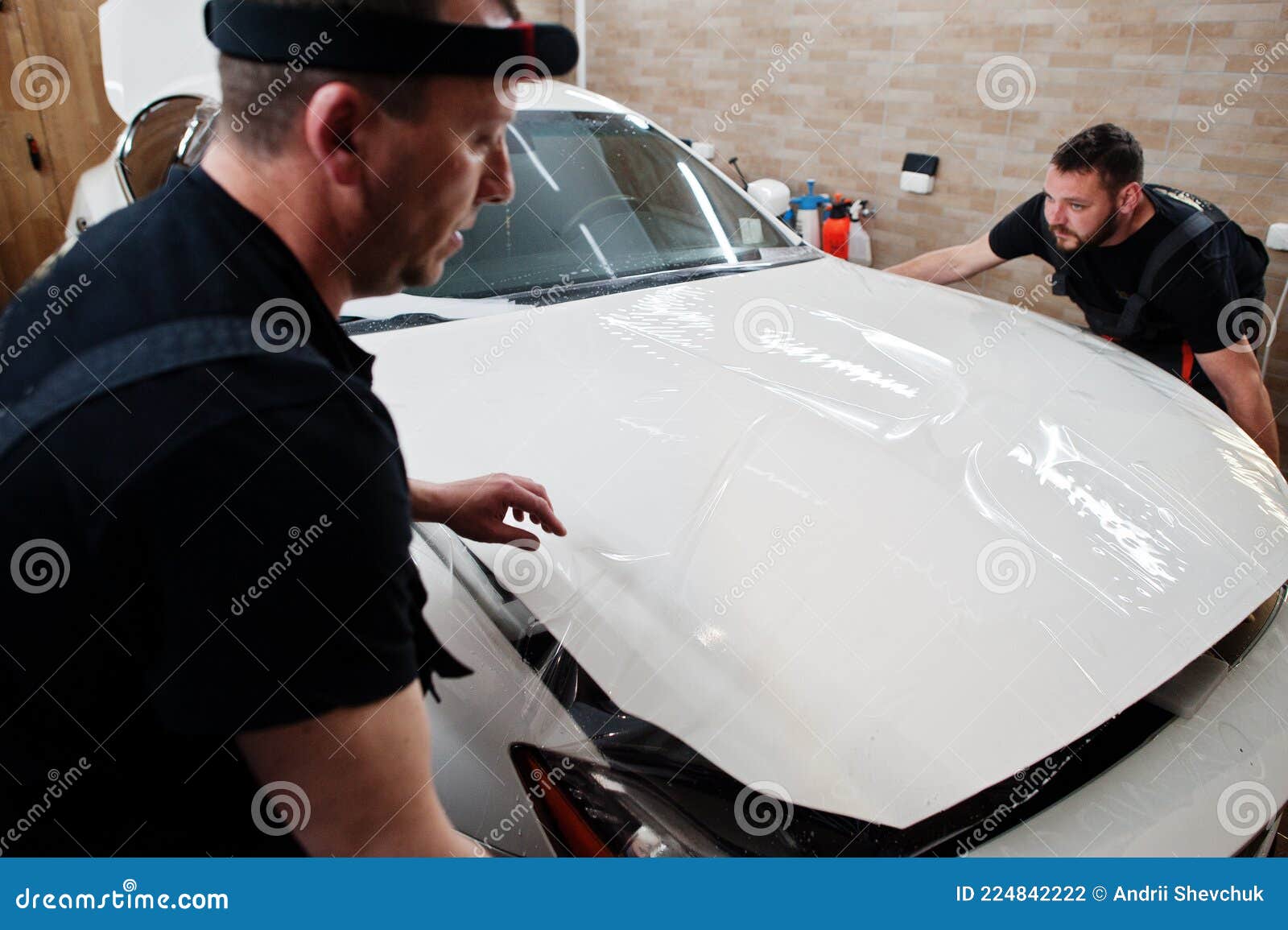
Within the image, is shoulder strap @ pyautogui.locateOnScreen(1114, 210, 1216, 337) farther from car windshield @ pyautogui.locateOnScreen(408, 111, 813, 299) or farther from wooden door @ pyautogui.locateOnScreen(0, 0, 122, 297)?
wooden door @ pyautogui.locateOnScreen(0, 0, 122, 297)

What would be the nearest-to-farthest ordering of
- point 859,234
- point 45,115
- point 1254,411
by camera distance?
point 1254,411 → point 859,234 → point 45,115

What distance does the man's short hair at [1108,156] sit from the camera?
7.00 feet

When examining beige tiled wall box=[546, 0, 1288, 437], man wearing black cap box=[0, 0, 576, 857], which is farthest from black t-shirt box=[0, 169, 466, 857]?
beige tiled wall box=[546, 0, 1288, 437]

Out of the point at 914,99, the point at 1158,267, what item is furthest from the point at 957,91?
the point at 1158,267

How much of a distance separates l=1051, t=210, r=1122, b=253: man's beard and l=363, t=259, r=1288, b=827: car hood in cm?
72

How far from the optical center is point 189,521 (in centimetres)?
A: 54

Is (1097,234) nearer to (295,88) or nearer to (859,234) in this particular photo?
(859,234)

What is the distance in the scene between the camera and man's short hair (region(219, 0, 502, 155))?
58 cm

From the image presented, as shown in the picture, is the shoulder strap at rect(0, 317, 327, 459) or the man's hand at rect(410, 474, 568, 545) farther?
the man's hand at rect(410, 474, 568, 545)

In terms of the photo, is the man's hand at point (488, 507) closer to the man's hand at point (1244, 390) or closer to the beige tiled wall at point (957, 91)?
the man's hand at point (1244, 390)

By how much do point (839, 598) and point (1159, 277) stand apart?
1.71 meters

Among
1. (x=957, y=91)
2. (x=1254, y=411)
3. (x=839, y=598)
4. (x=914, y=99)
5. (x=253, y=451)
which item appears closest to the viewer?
(x=253, y=451)

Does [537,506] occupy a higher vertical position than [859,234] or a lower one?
A: higher

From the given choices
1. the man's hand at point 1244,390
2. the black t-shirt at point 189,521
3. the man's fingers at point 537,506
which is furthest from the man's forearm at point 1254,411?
the black t-shirt at point 189,521
